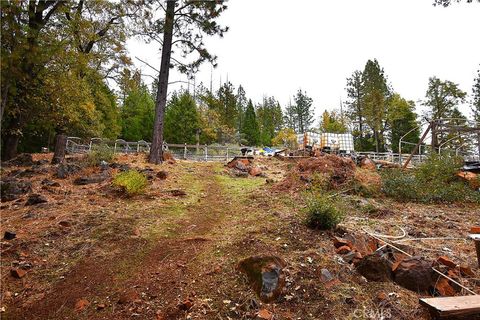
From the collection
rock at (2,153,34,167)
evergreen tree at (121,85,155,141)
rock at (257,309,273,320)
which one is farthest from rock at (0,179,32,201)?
evergreen tree at (121,85,155,141)

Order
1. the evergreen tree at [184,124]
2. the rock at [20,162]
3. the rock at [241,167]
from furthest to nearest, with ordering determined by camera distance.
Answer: the evergreen tree at [184,124] → the rock at [241,167] → the rock at [20,162]

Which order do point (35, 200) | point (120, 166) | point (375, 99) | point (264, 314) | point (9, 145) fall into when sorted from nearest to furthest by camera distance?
point (264, 314) → point (35, 200) → point (120, 166) → point (9, 145) → point (375, 99)

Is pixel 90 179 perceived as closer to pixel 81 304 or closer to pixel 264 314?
pixel 81 304

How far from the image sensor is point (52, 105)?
1193cm

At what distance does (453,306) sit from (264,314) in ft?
5.68

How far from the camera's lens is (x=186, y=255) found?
→ 13.7ft

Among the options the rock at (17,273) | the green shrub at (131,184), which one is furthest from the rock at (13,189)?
the rock at (17,273)

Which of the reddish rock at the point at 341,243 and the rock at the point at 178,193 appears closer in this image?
the reddish rock at the point at 341,243

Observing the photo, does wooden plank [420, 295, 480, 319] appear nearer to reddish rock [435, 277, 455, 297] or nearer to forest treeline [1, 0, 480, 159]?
reddish rock [435, 277, 455, 297]

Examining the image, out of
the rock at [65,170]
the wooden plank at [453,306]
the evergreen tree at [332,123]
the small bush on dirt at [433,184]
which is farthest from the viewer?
the evergreen tree at [332,123]

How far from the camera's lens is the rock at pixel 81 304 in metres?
3.09

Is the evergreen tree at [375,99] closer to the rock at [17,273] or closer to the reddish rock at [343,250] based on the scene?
the reddish rock at [343,250]

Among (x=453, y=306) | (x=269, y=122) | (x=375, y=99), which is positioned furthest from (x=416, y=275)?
(x=269, y=122)

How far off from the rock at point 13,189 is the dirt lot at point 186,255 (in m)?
0.25
